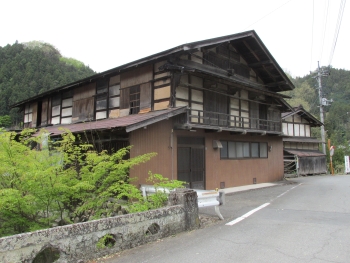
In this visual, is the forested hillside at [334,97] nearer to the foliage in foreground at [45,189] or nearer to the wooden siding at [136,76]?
the wooden siding at [136,76]

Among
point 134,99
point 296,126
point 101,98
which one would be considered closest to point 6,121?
point 101,98

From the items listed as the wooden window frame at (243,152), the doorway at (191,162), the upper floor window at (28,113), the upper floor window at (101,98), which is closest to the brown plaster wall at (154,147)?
the doorway at (191,162)

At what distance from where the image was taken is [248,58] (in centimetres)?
1723

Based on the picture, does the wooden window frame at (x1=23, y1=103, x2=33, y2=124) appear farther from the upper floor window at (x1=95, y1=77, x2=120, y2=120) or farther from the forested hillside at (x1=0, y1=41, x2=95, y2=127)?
the forested hillside at (x1=0, y1=41, x2=95, y2=127)

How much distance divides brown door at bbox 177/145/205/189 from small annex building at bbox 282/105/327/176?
15629mm

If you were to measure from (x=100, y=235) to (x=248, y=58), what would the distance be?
15.1 metres

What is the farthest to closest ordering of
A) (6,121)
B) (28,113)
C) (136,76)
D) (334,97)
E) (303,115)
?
(334,97)
(6,121)
(303,115)
(28,113)
(136,76)

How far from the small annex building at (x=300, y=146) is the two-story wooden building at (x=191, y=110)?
8.22m

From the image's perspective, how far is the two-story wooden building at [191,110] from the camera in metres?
11.5

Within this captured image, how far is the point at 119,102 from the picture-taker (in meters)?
14.2

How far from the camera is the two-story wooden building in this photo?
1148cm

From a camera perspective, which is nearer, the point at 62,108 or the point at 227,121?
the point at 227,121

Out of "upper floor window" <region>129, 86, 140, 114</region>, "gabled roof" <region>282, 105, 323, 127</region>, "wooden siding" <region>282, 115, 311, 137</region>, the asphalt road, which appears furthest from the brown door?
"wooden siding" <region>282, 115, 311, 137</region>

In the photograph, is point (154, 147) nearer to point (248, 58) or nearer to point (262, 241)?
point (262, 241)
